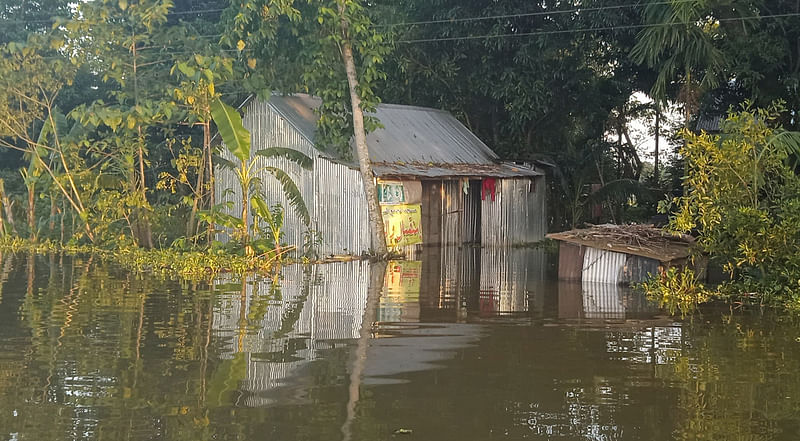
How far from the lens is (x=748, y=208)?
45.3ft

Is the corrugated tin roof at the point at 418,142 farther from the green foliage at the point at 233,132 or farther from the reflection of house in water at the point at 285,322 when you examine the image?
the reflection of house in water at the point at 285,322

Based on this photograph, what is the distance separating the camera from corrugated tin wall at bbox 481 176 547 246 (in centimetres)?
2495

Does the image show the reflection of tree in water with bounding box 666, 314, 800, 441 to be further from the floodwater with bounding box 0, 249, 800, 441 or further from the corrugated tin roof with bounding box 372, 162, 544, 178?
the corrugated tin roof with bounding box 372, 162, 544, 178

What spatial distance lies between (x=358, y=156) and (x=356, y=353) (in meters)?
11.6

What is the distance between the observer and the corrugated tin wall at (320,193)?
20.9 m

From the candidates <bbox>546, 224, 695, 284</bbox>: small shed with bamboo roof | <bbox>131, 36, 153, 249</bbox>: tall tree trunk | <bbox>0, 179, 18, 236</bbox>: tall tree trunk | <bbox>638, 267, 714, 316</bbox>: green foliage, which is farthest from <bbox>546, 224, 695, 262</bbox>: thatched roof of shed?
<bbox>0, 179, 18, 236</bbox>: tall tree trunk

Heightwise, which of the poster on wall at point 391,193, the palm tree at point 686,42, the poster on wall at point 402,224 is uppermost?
the palm tree at point 686,42

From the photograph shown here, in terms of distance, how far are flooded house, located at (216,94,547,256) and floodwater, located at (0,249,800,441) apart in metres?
5.98

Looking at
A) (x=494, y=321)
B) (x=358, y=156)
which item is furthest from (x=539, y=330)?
(x=358, y=156)

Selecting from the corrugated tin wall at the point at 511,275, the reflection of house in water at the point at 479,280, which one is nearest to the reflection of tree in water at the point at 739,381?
the corrugated tin wall at the point at 511,275

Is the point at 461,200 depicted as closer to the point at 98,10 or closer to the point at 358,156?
the point at 358,156

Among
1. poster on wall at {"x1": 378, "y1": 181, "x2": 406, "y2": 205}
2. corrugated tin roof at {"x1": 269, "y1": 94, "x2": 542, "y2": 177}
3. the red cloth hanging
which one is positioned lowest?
poster on wall at {"x1": 378, "y1": 181, "x2": 406, "y2": 205}

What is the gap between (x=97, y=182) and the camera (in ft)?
72.0

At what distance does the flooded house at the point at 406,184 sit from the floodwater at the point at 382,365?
235 inches
